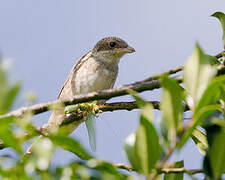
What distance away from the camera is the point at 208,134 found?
108 centimetres

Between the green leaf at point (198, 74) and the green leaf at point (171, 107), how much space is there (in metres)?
0.06

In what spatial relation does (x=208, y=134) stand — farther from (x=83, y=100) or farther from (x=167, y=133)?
(x=83, y=100)

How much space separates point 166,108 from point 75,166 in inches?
9.5

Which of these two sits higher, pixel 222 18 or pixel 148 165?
pixel 222 18

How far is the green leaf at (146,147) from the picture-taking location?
3.05 ft

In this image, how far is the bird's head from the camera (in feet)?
20.6

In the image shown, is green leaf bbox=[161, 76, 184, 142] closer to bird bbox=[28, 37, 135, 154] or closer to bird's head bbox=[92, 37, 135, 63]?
bird bbox=[28, 37, 135, 154]

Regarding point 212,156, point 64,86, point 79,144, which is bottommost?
point 64,86

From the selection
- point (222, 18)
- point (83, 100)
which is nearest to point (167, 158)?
point (83, 100)

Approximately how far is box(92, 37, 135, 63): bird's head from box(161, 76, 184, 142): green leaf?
5159mm

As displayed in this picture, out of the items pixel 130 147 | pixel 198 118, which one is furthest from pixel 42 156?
pixel 198 118

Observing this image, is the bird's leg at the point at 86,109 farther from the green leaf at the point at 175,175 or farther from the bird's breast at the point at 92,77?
the bird's breast at the point at 92,77

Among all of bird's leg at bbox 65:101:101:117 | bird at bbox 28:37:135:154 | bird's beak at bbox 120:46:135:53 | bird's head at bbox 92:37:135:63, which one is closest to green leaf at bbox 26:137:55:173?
bird's leg at bbox 65:101:101:117

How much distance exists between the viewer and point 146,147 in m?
0.94
